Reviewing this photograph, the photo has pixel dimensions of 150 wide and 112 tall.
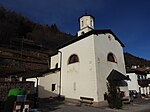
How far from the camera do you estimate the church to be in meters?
16.0

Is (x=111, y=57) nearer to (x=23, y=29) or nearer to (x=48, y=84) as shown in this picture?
(x=48, y=84)

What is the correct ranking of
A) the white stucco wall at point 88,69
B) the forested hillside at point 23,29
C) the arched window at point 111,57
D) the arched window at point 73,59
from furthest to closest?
the forested hillside at point 23,29 < the arched window at point 73,59 < the arched window at point 111,57 < the white stucco wall at point 88,69

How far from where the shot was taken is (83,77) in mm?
17047

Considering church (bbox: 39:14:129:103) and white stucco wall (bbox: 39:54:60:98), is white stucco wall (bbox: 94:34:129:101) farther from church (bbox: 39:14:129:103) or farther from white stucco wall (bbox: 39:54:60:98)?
white stucco wall (bbox: 39:54:60:98)

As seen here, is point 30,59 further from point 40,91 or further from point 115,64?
point 115,64

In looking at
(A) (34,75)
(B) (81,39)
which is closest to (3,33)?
(A) (34,75)

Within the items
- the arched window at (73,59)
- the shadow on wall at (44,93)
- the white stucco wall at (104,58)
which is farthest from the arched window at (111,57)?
the shadow on wall at (44,93)

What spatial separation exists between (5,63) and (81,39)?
14142 mm

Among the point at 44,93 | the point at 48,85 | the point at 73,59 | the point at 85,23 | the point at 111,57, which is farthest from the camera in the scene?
the point at 85,23

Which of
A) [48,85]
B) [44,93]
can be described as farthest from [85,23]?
[44,93]

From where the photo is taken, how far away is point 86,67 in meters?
17.0

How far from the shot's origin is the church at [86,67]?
16.0 m

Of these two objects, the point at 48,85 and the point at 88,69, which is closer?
the point at 88,69

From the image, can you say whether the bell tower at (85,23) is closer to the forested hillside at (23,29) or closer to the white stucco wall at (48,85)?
the white stucco wall at (48,85)
